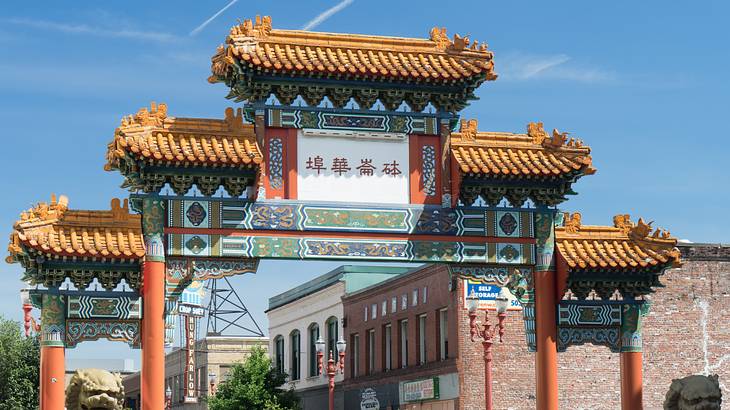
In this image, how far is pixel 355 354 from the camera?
57.6 metres

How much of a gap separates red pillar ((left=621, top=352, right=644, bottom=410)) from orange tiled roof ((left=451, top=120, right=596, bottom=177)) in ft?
11.9

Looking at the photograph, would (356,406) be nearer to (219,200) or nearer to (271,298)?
(271,298)

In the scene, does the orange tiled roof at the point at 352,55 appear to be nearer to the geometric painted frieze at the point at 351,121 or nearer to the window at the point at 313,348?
the geometric painted frieze at the point at 351,121

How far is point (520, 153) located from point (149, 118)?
6.94m

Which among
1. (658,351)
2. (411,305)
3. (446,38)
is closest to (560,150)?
(446,38)

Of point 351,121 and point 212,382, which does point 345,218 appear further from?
point 212,382

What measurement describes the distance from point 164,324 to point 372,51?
249 inches

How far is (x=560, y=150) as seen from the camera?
2528 centimetres

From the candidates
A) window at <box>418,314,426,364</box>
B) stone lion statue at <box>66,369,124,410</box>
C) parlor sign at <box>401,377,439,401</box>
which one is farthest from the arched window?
stone lion statue at <box>66,369,124,410</box>

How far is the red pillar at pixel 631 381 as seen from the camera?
25172mm

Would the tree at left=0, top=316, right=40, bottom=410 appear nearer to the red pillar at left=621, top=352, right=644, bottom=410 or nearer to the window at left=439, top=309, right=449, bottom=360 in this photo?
Answer: the window at left=439, top=309, right=449, bottom=360

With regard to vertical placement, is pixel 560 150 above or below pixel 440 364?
above

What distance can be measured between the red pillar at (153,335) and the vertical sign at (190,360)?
148 feet

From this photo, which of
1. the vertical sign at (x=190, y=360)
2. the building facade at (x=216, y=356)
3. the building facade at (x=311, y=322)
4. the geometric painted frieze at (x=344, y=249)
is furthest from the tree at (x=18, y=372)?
the geometric painted frieze at (x=344, y=249)
